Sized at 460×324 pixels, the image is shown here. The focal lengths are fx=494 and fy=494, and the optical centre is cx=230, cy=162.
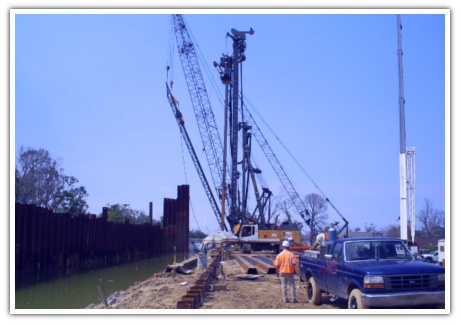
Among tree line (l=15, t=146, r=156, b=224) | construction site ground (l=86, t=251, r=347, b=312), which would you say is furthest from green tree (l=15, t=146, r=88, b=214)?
construction site ground (l=86, t=251, r=347, b=312)

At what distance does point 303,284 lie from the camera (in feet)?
51.4

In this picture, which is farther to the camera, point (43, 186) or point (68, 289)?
point (43, 186)

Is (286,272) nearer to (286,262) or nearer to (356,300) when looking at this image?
(286,262)

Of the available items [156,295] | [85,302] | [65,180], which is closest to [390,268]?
[156,295]

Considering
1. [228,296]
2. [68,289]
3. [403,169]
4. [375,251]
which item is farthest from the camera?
[68,289]

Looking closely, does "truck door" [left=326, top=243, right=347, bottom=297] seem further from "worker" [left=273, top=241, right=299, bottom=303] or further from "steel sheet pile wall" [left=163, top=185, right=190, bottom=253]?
"steel sheet pile wall" [left=163, top=185, right=190, bottom=253]

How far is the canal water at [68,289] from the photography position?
18633 mm

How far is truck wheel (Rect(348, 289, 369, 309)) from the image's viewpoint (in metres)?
9.20

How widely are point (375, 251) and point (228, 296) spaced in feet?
15.3

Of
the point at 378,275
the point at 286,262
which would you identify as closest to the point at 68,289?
the point at 286,262

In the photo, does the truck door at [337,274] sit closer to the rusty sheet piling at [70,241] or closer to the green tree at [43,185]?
the rusty sheet piling at [70,241]

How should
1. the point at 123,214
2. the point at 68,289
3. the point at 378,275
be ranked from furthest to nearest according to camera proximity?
the point at 123,214 → the point at 68,289 → the point at 378,275

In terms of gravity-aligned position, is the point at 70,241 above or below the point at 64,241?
below

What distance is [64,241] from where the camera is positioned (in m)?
29.0
